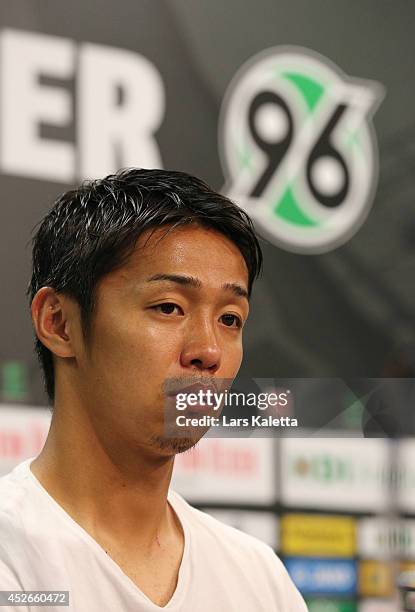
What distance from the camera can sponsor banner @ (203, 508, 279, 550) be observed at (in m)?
1.08

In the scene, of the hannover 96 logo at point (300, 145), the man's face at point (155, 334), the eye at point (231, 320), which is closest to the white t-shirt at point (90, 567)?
the man's face at point (155, 334)

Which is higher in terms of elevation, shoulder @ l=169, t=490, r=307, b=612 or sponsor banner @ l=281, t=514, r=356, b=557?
sponsor banner @ l=281, t=514, r=356, b=557

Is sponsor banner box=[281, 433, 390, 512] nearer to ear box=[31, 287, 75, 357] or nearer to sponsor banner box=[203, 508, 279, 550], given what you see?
sponsor banner box=[203, 508, 279, 550]

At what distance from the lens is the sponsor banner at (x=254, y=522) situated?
3.55ft

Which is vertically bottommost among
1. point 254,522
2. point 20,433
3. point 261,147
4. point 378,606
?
point 378,606

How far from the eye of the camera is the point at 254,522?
110 centimetres

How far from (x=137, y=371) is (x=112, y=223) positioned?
0.15 meters

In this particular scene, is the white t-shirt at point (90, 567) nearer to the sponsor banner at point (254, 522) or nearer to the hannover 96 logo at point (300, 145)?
the sponsor banner at point (254, 522)

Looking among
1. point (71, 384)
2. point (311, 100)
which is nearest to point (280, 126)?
point (311, 100)

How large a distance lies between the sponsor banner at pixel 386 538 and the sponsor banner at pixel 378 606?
0.05 metres

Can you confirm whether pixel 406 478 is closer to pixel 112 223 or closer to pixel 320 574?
pixel 320 574

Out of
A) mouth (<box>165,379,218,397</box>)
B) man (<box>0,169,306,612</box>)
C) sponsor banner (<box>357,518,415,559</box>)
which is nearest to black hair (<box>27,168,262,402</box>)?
man (<box>0,169,306,612</box>)

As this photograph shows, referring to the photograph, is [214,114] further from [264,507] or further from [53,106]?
[264,507]

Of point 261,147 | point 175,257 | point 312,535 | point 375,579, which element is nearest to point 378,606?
point 375,579
